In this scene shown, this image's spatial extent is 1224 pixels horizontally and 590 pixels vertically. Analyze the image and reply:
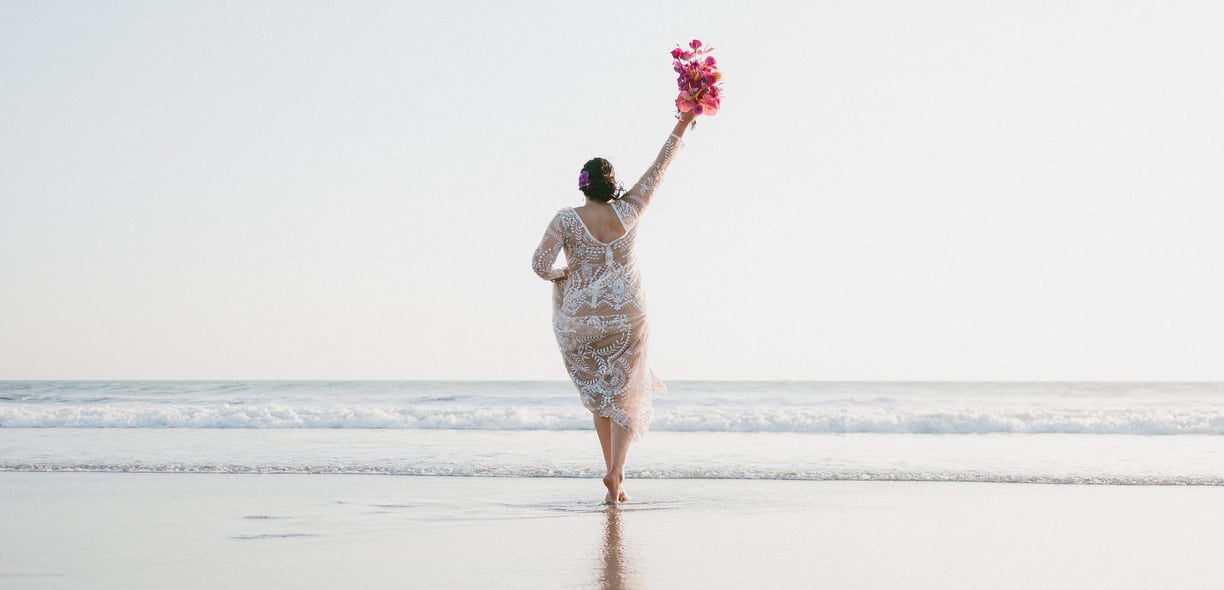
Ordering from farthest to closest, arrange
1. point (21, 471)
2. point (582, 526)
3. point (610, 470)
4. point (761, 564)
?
point (21, 471) < point (610, 470) < point (582, 526) < point (761, 564)

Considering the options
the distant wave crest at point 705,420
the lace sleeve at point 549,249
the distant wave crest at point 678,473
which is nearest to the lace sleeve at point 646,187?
the lace sleeve at point 549,249

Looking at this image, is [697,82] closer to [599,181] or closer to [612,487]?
[599,181]

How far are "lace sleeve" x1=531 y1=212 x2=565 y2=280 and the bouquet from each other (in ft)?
2.77

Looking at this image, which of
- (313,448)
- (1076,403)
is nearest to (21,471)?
(313,448)

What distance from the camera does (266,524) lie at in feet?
15.2

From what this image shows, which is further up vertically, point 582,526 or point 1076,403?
point 1076,403

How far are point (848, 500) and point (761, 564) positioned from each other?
194 centimetres

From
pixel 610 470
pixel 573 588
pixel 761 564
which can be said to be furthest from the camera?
pixel 610 470

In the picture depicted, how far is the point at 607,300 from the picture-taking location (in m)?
5.42

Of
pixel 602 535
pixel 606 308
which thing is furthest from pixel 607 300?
pixel 602 535

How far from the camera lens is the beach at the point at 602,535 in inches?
137

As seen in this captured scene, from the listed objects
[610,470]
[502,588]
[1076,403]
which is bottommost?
[502,588]

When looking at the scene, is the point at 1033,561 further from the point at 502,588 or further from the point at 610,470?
the point at 610,470

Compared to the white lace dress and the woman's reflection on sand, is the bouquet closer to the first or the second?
the white lace dress
